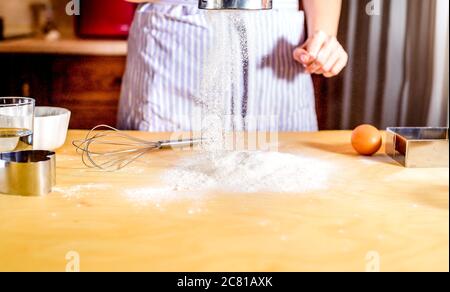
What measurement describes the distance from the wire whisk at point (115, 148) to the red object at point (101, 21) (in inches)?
47.9

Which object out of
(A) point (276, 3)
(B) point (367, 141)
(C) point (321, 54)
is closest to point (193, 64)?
(A) point (276, 3)

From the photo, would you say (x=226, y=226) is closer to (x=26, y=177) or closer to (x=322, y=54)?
(x=26, y=177)

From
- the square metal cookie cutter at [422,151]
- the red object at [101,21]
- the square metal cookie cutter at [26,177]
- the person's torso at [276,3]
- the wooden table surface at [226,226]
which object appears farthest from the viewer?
the red object at [101,21]

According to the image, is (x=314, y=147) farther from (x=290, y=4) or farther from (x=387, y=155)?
(x=290, y=4)

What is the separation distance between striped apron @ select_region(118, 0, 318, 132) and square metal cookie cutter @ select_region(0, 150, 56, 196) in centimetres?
77

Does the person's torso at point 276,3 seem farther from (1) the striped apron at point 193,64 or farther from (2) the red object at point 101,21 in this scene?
(2) the red object at point 101,21

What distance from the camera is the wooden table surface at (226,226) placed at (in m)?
0.71

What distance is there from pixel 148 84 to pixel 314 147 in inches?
24.0

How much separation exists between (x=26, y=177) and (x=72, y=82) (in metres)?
1.64

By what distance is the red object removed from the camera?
8.07 ft

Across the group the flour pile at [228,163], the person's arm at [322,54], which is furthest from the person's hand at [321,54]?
the flour pile at [228,163]

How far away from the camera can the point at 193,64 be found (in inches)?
66.9
